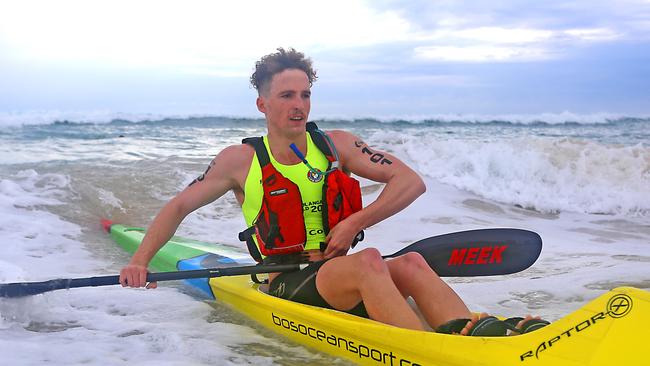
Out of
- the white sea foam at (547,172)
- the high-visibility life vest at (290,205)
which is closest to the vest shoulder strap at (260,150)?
the high-visibility life vest at (290,205)

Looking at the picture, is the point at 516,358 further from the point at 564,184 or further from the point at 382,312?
the point at 564,184

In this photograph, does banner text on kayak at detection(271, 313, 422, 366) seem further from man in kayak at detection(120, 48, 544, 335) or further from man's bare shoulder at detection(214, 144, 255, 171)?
man's bare shoulder at detection(214, 144, 255, 171)

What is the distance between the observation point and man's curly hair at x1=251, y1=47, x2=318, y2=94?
309 cm

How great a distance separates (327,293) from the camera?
2.94m

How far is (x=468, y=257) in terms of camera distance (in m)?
3.21

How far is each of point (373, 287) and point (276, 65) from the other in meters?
1.20

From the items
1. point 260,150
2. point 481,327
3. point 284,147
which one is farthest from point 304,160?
point 481,327

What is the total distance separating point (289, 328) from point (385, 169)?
3.09 ft

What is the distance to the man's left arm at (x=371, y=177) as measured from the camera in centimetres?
299

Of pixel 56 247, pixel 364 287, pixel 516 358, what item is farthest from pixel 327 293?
pixel 56 247

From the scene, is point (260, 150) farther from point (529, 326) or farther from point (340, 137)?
point (529, 326)

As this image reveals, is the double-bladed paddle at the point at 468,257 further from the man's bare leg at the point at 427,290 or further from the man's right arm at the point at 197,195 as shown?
the man's bare leg at the point at 427,290

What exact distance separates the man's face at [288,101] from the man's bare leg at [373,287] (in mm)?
714

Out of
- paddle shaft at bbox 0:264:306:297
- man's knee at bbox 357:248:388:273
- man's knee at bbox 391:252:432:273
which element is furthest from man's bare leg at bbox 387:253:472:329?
paddle shaft at bbox 0:264:306:297
